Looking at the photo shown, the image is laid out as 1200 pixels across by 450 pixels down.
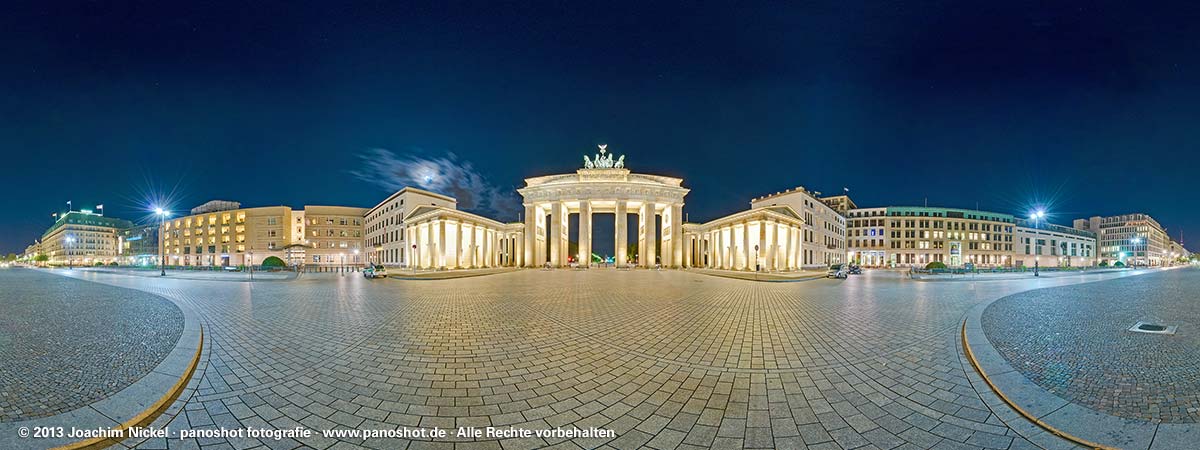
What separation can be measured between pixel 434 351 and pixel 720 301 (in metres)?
9.74

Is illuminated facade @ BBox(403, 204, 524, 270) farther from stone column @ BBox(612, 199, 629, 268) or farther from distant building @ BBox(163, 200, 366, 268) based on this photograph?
distant building @ BBox(163, 200, 366, 268)

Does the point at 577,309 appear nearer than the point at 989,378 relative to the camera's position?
No

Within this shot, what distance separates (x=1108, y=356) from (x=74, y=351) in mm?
15522

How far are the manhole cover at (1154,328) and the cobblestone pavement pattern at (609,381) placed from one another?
294 cm

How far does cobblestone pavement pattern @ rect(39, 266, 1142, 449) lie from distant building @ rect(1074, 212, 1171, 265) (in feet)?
564

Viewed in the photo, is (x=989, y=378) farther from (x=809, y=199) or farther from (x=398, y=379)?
(x=809, y=199)

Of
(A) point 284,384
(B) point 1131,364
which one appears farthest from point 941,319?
(A) point 284,384

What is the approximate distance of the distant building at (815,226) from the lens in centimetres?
6481

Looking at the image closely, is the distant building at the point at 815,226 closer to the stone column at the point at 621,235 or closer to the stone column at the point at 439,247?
the stone column at the point at 621,235

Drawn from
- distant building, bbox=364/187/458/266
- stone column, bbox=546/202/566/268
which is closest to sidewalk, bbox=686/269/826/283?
stone column, bbox=546/202/566/268

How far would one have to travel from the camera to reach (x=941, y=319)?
9891 millimetres

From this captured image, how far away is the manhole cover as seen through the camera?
8109 mm

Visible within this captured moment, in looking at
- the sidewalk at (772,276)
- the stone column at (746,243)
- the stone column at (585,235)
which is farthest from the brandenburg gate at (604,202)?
the sidewalk at (772,276)

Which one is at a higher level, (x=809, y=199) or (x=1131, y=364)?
(x=809, y=199)
